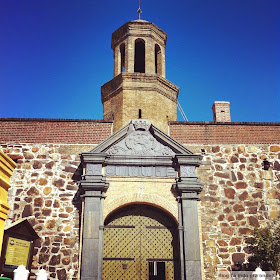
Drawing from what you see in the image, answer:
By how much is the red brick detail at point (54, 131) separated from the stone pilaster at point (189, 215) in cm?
272

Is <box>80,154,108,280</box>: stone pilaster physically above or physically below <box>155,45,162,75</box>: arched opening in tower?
below

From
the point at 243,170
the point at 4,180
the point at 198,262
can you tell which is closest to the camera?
the point at 4,180

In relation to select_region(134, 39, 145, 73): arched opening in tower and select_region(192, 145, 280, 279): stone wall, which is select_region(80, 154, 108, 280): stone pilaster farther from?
select_region(134, 39, 145, 73): arched opening in tower

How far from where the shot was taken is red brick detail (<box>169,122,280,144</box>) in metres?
10.9

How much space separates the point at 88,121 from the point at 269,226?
609 cm

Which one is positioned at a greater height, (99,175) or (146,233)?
(99,175)

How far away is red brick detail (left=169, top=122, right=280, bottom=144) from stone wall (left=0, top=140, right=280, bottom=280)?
22 centimetres

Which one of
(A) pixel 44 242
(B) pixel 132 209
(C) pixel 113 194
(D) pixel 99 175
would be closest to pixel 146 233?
(B) pixel 132 209

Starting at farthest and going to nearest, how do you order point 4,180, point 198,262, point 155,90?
point 155,90 → point 198,262 → point 4,180

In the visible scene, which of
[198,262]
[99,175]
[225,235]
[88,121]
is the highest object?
[88,121]

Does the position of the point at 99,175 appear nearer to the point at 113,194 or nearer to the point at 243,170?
the point at 113,194

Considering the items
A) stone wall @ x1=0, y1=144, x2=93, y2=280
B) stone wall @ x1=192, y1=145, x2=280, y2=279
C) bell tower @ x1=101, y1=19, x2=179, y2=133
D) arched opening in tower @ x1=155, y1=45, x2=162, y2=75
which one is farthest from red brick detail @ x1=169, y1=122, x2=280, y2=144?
stone wall @ x1=0, y1=144, x2=93, y2=280

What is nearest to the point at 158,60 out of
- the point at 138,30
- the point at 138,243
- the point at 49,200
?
the point at 138,30

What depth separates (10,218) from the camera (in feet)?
32.0
